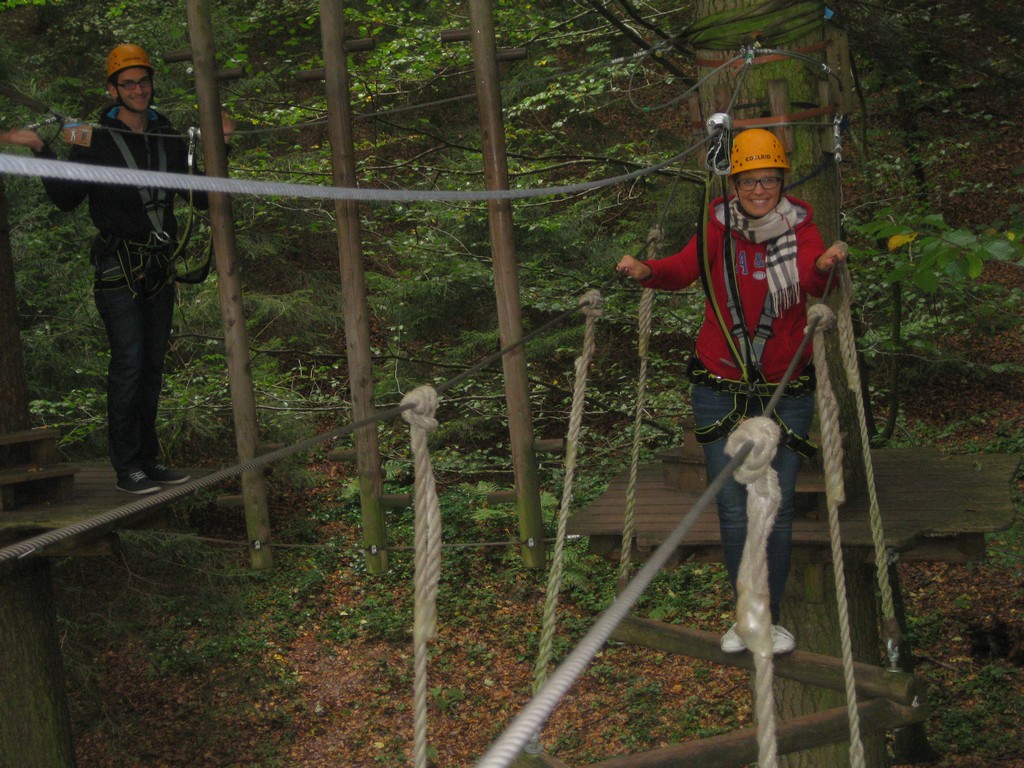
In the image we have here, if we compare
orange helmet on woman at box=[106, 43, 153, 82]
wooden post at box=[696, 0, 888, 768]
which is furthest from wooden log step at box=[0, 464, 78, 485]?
wooden post at box=[696, 0, 888, 768]

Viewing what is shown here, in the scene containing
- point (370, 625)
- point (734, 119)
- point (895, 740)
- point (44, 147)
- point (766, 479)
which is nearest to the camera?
point (766, 479)

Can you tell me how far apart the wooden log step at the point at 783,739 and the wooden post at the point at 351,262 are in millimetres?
1860

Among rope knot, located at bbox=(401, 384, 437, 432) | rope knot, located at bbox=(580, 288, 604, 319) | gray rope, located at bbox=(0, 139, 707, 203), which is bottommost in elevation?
rope knot, located at bbox=(401, 384, 437, 432)

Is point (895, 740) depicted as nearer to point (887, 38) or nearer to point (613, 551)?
point (613, 551)

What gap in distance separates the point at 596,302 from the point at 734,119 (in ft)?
3.18

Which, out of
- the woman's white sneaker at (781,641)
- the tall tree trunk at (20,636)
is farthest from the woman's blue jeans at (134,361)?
the woman's white sneaker at (781,641)

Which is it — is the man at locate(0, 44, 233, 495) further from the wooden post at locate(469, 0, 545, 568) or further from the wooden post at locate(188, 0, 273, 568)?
the wooden post at locate(469, 0, 545, 568)

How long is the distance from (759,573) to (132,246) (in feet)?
10.3

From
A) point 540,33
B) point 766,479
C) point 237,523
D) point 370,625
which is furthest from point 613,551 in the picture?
point 237,523

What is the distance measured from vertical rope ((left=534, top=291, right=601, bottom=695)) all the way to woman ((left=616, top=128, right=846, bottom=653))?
27 centimetres

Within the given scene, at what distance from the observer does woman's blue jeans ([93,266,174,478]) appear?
433 cm

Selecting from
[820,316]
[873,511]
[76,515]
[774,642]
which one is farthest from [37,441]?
[873,511]

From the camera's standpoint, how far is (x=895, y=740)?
23.0ft

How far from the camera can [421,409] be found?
2.42 m
